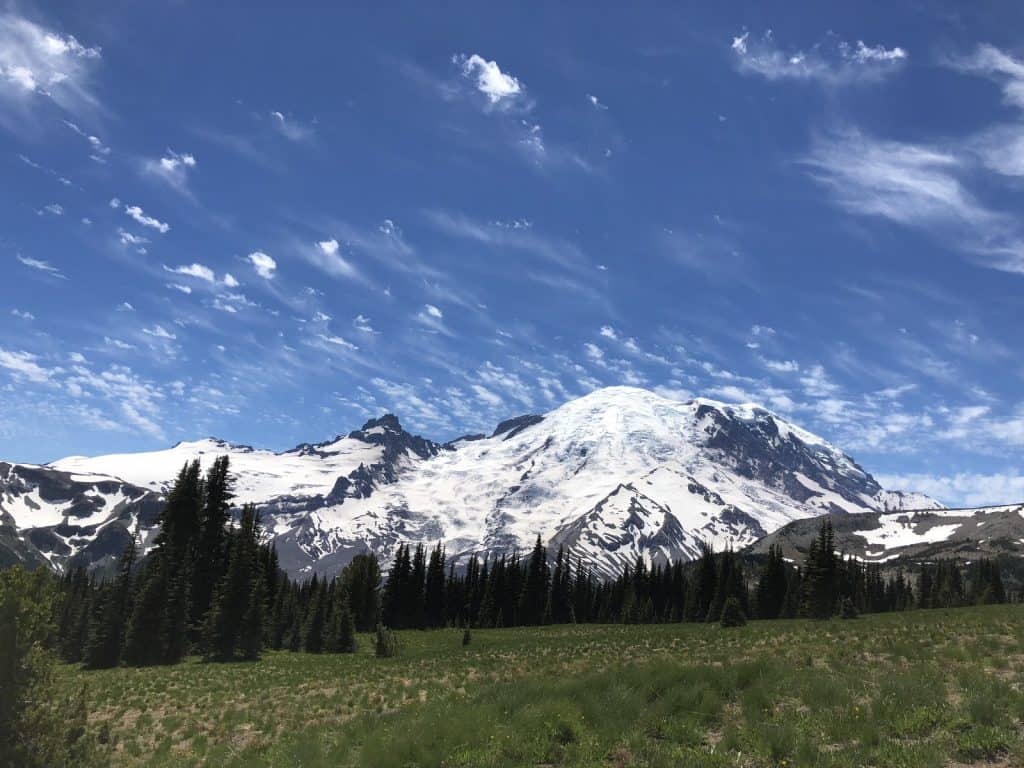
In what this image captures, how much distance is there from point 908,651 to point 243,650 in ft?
142

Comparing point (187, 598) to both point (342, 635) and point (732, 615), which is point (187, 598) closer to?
point (342, 635)

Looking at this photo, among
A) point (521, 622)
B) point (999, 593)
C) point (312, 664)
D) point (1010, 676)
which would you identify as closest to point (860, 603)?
point (999, 593)

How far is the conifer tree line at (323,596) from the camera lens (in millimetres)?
49375

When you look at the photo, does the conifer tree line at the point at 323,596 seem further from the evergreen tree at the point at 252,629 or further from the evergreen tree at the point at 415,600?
the evergreen tree at the point at 415,600

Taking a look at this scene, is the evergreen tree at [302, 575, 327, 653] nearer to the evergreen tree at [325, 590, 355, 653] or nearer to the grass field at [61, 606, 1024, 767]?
the evergreen tree at [325, 590, 355, 653]

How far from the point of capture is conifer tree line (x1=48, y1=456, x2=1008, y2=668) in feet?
162

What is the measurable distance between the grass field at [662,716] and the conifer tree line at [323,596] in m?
7.56

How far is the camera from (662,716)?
15445 millimetres

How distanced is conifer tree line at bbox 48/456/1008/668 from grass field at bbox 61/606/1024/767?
7563 mm

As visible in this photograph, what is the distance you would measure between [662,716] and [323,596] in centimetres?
6485

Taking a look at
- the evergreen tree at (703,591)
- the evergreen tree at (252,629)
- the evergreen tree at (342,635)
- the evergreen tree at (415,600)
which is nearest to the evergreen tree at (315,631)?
the evergreen tree at (342,635)

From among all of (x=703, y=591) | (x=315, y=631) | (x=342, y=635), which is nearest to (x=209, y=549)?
(x=315, y=631)

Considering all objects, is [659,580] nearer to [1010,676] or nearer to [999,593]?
[999,593]

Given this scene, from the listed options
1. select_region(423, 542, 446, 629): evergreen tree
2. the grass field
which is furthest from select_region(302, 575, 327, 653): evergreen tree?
select_region(423, 542, 446, 629): evergreen tree
